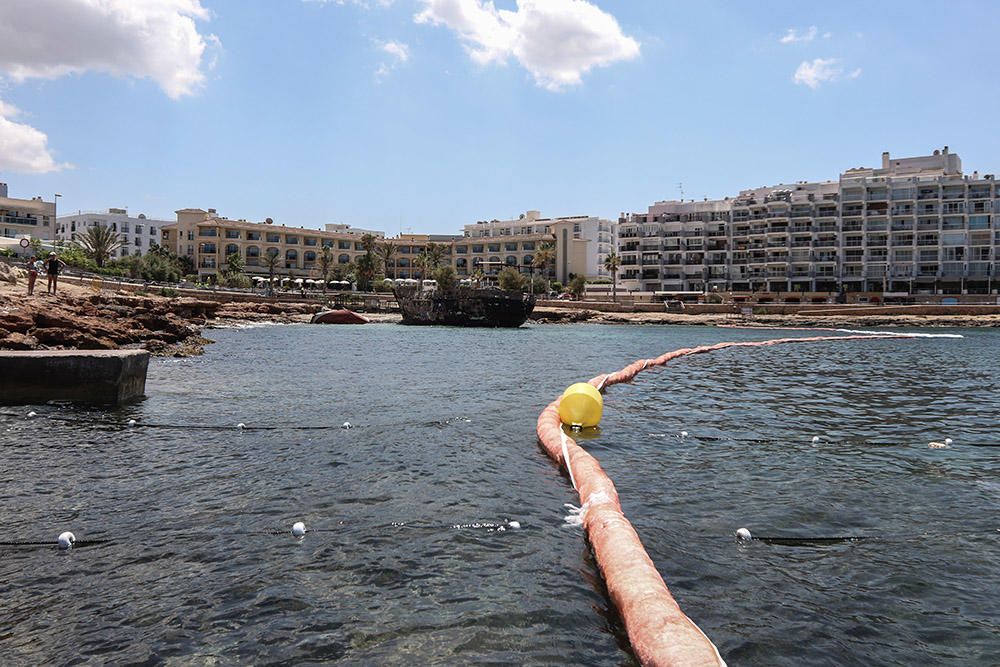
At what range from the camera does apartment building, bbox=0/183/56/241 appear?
11069cm

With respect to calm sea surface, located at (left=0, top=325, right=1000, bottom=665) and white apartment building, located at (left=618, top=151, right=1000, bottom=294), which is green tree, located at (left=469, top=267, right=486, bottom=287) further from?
calm sea surface, located at (left=0, top=325, right=1000, bottom=665)

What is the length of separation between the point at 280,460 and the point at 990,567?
823 cm

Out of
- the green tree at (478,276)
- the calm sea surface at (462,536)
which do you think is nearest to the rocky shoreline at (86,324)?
the calm sea surface at (462,536)

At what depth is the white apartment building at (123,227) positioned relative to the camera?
140375 millimetres

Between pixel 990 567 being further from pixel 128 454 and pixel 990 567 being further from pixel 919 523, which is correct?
pixel 128 454

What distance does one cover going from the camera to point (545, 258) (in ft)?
411

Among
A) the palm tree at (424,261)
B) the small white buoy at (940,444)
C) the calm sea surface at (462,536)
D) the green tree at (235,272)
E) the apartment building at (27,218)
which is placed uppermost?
the apartment building at (27,218)

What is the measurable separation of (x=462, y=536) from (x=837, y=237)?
12233 cm

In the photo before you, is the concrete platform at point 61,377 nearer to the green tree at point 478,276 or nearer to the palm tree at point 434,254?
the green tree at point 478,276

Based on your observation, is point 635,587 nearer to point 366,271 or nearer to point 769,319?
point 769,319

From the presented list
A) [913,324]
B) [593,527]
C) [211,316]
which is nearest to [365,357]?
[593,527]

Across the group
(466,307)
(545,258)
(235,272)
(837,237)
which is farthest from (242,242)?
(837,237)

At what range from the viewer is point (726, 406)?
16188 millimetres

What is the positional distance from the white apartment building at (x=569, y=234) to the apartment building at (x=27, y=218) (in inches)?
3089
